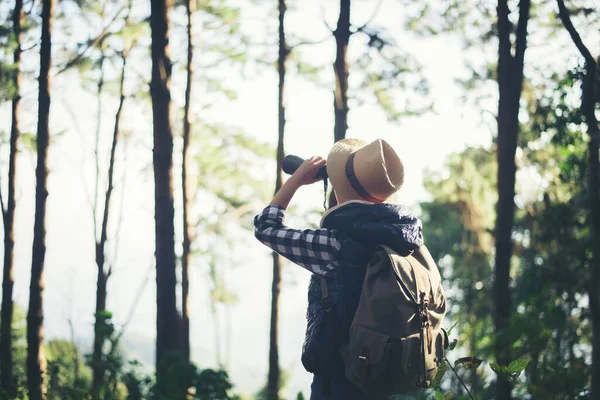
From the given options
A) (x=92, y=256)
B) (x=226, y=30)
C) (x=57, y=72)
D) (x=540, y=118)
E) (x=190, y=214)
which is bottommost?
(x=92, y=256)

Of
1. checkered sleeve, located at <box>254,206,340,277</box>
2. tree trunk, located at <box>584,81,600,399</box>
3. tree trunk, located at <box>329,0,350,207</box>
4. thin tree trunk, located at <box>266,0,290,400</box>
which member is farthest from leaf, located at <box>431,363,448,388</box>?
thin tree trunk, located at <box>266,0,290,400</box>

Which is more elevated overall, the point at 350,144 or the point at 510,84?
the point at 510,84

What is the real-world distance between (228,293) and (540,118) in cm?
1383

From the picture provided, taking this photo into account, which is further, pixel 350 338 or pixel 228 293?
pixel 228 293

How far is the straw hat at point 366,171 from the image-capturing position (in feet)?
8.20

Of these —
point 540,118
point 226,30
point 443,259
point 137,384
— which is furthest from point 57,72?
point 443,259

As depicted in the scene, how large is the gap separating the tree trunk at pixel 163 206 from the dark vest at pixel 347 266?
4.96 m

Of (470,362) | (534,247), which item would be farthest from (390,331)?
(534,247)

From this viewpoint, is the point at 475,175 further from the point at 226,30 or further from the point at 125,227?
the point at 125,227

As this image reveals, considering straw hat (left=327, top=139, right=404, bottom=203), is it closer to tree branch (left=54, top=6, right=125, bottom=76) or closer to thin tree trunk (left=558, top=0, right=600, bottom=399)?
thin tree trunk (left=558, top=0, right=600, bottom=399)

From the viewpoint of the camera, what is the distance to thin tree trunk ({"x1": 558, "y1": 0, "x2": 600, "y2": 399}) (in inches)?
277

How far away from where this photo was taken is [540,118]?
9.81 m

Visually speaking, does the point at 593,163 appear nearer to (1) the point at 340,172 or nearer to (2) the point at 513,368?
(2) the point at 513,368

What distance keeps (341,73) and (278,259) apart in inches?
198
